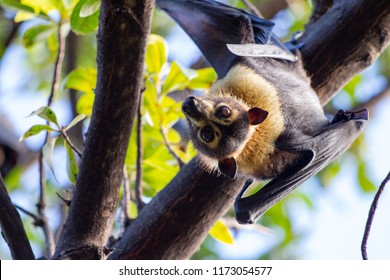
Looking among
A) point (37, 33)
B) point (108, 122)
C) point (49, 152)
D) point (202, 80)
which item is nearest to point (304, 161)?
point (202, 80)

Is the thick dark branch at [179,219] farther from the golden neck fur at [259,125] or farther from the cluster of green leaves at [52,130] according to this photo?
the cluster of green leaves at [52,130]

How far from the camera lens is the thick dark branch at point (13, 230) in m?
3.18

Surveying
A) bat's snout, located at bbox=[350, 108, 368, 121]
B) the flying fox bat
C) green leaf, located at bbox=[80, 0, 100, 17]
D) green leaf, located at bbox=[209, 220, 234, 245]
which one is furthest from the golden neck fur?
green leaf, located at bbox=[80, 0, 100, 17]

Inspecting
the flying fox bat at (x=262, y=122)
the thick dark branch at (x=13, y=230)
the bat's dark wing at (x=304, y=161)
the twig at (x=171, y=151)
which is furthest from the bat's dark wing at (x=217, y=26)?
the thick dark branch at (x=13, y=230)

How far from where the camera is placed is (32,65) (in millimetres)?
8133

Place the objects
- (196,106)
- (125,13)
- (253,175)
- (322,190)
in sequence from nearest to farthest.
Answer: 1. (125,13)
2. (196,106)
3. (253,175)
4. (322,190)

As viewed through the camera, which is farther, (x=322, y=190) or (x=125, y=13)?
(x=322, y=190)

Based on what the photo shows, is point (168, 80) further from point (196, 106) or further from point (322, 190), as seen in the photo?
point (322, 190)

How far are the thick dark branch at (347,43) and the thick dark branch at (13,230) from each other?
2.12 metres

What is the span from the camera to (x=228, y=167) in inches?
150

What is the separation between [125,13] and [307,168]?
1.45 metres

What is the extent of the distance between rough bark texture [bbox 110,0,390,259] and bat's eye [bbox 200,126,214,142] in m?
0.30

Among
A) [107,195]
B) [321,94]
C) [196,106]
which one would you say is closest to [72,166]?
[107,195]

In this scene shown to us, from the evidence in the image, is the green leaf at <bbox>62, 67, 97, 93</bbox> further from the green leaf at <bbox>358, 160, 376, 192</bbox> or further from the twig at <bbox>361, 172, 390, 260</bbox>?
the green leaf at <bbox>358, 160, 376, 192</bbox>
